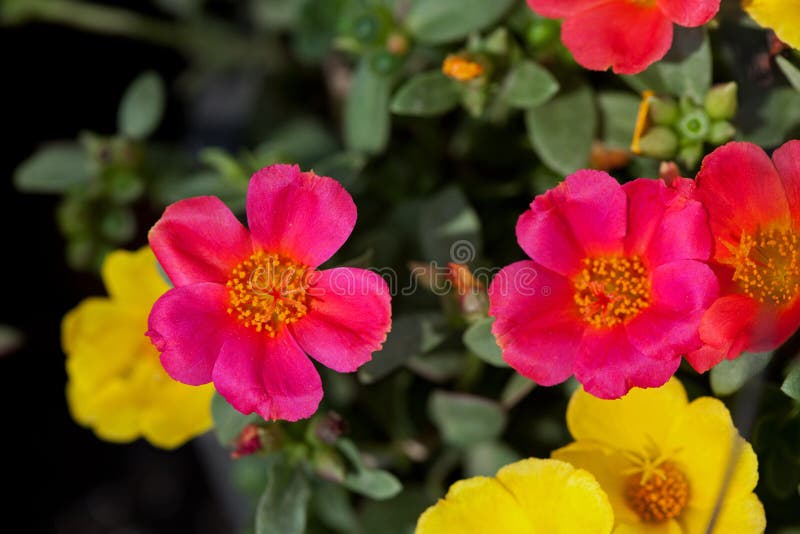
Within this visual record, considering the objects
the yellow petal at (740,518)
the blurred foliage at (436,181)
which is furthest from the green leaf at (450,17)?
the yellow petal at (740,518)

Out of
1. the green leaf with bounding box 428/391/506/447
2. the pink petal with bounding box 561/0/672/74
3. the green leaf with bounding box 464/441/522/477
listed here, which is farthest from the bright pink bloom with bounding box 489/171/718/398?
the green leaf with bounding box 464/441/522/477

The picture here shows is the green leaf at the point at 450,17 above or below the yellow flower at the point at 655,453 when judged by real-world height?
above

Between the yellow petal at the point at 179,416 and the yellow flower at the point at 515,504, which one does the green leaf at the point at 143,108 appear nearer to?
the yellow petal at the point at 179,416

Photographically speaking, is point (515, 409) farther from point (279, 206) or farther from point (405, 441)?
point (279, 206)

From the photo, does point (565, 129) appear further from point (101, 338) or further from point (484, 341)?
point (101, 338)

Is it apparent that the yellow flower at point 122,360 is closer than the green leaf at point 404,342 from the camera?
No

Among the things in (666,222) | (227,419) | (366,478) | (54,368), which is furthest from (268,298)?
(54,368)
